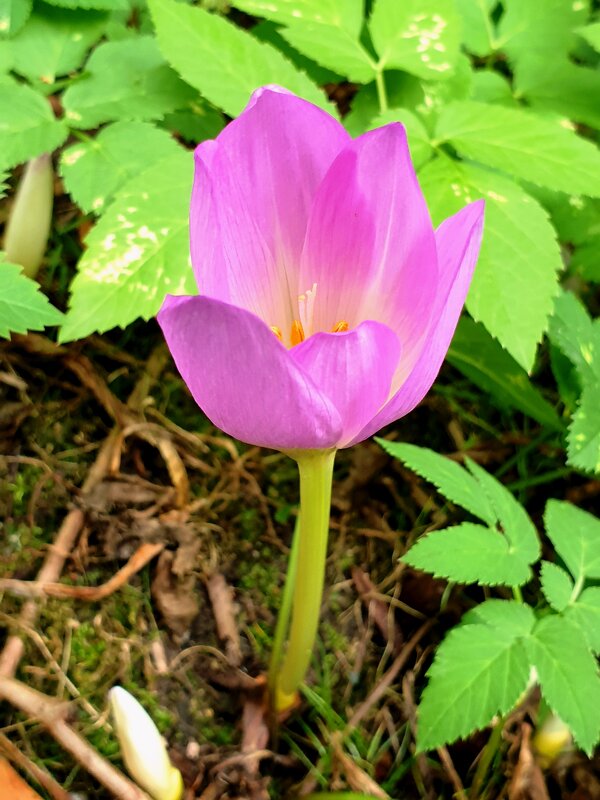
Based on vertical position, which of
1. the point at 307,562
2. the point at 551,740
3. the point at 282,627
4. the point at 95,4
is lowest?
the point at 551,740

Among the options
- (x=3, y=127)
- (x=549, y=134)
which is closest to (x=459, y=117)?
(x=549, y=134)

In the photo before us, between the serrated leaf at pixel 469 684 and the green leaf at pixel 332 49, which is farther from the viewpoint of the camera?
Result: the green leaf at pixel 332 49

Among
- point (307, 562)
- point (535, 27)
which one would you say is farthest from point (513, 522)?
point (535, 27)

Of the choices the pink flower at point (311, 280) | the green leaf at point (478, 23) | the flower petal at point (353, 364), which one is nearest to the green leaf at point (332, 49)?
the green leaf at point (478, 23)

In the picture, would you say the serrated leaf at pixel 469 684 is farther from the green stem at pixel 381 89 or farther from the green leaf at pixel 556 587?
the green stem at pixel 381 89

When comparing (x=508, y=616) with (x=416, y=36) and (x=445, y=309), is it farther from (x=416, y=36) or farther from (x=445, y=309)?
(x=416, y=36)

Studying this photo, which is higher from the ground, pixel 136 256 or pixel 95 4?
pixel 95 4

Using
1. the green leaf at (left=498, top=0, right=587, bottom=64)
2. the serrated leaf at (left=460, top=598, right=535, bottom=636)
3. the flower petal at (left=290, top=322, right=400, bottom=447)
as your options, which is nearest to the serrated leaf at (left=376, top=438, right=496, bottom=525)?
the serrated leaf at (left=460, top=598, right=535, bottom=636)
